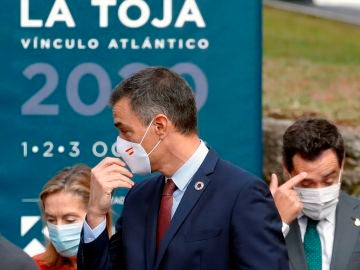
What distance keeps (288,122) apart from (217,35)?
167 centimetres

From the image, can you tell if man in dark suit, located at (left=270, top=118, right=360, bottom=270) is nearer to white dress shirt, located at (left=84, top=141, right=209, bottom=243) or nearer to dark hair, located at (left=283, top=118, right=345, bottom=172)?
dark hair, located at (left=283, top=118, right=345, bottom=172)

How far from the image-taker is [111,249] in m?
3.80

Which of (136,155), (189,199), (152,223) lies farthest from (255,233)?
(136,155)

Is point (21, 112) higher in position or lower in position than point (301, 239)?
higher

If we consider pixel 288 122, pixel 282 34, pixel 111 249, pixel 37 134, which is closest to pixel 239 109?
pixel 37 134

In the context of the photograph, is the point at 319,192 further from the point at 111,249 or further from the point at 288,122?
the point at 288,122

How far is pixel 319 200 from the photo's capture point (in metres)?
4.67

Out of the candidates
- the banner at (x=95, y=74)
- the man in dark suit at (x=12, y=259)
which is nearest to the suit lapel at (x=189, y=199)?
the man in dark suit at (x=12, y=259)

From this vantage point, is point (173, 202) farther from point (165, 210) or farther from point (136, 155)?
point (136, 155)

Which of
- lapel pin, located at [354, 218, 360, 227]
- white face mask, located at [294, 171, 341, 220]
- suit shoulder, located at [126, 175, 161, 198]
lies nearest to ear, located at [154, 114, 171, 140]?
suit shoulder, located at [126, 175, 161, 198]

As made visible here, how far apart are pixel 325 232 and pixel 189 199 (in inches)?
48.7

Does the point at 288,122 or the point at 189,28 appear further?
the point at 288,122

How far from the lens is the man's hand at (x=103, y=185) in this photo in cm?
370

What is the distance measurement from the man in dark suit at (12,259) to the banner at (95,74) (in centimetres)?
238
